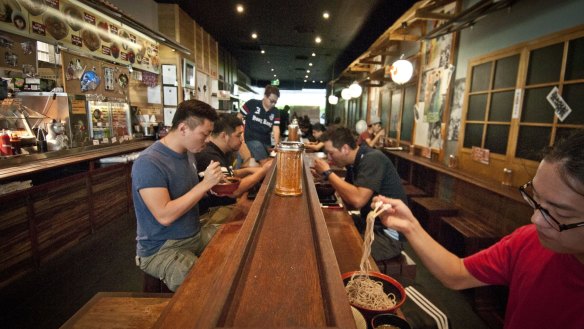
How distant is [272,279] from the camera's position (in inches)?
41.2

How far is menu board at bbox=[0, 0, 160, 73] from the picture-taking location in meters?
4.27

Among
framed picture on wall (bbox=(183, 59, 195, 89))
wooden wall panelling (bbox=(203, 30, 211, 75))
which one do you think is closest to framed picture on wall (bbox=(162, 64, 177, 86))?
framed picture on wall (bbox=(183, 59, 195, 89))

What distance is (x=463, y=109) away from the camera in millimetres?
5141

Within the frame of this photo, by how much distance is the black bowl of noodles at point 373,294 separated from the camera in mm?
1261

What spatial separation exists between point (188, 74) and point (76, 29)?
3.79 meters

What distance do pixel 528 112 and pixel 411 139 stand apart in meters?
3.84

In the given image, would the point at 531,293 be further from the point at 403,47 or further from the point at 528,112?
the point at 403,47

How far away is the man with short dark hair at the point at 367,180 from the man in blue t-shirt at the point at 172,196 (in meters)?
1.31

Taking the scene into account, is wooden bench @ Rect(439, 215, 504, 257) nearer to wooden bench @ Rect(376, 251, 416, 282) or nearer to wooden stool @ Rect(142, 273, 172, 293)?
wooden bench @ Rect(376, 251, 416, 282)

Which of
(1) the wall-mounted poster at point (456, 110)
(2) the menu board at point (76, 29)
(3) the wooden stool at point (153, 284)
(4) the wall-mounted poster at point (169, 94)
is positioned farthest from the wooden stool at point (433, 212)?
(4) the wall-mounted poster at point (169, 94)

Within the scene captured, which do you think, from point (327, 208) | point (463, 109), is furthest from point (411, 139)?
point (327, 208)

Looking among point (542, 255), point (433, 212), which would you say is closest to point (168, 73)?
point (433, 212)

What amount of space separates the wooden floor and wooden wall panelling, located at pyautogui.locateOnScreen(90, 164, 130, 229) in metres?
0.37

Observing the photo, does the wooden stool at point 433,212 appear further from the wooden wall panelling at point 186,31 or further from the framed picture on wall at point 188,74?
the wooden wall panelling at point 186,31
